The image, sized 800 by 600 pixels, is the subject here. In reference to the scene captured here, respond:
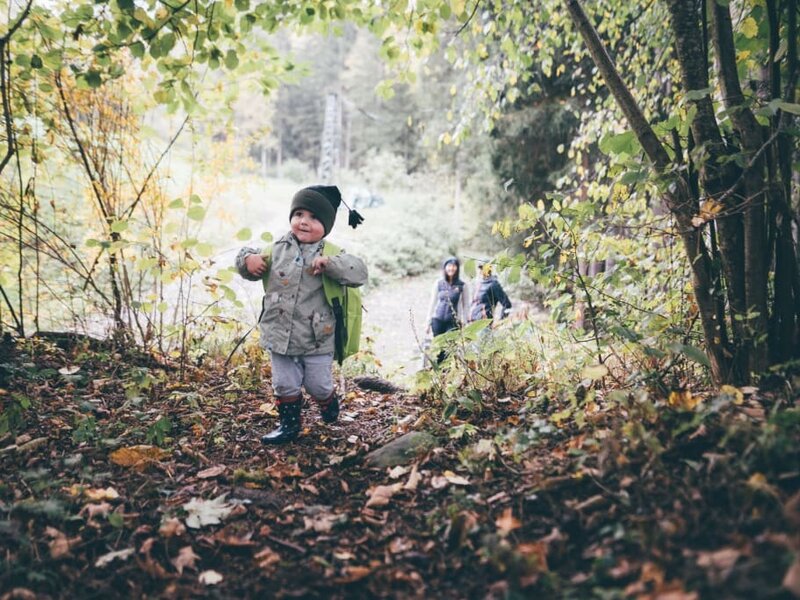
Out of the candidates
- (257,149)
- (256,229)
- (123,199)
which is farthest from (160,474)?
(257,149)

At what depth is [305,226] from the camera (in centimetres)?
344

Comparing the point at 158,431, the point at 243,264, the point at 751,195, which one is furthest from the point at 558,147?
the point at 158,431

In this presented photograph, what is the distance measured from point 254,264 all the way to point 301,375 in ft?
2.91

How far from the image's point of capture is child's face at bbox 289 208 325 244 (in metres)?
3.43

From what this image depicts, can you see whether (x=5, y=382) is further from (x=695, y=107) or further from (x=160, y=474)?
(x=695, y=107)

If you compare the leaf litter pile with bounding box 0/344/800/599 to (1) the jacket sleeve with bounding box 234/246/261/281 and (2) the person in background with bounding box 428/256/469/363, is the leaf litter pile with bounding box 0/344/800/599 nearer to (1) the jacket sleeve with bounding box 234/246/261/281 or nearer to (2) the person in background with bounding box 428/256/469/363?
(1) the jacket sleeve with bounding box 234/246/261/281

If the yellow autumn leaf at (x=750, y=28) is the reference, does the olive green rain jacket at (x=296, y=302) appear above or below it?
below

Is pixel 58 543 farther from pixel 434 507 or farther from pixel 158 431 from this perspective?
pixel 434 507

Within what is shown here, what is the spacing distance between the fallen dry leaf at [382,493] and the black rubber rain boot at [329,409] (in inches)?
48.9

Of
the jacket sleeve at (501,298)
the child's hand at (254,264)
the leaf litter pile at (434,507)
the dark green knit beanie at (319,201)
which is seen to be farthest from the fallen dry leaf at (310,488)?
the jacket sleeve at (501,298)

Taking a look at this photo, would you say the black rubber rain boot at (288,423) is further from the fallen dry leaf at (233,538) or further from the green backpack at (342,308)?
the fallen dry leaf at (233,538)

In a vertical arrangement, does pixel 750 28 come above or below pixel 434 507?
above

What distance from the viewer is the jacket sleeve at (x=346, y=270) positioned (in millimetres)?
3279

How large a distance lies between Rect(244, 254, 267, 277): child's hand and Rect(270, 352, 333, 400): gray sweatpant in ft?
2.00
